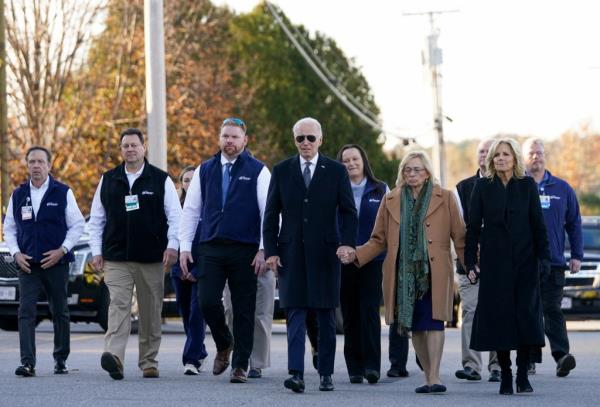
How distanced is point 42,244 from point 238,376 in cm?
224

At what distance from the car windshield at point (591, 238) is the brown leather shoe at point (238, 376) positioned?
1291 cm

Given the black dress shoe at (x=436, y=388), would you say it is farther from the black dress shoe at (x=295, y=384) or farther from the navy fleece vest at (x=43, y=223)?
the navy fleece vest at (x=43, y=223)

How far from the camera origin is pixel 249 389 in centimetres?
1243

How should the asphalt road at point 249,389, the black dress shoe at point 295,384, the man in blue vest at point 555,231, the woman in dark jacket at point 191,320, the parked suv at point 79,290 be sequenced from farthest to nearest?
1. the parked suv at point 79,290
2. the man in blue vest at point 555,231
3. the woman in dark jacket at point 191,320
4. the black dress shoe at point 295,384
5. the asphalt road at point 249,389

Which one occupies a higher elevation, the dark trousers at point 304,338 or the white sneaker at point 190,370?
the dark trousers at point 304,338

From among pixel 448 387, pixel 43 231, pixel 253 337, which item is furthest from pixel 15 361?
pixel 448 387

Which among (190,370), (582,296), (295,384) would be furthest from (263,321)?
(582,296)

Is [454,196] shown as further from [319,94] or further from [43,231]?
[319,94]

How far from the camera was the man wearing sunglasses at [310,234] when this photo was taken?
12375mm

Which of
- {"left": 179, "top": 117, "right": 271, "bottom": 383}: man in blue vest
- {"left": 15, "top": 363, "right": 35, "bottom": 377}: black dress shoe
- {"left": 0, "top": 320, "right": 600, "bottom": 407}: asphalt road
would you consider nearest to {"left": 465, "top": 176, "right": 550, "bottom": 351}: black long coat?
{"left": 0, "top": 320, "right": 600, "bottom": 407}: asphalt road

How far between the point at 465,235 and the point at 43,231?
12.3 ft

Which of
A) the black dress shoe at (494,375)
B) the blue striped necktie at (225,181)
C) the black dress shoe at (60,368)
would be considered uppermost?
the blue striped necktie at (225,181)

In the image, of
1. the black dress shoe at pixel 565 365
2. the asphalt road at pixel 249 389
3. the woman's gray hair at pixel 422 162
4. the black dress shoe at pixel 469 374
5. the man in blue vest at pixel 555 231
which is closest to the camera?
the asphalt road at pixel 249 389

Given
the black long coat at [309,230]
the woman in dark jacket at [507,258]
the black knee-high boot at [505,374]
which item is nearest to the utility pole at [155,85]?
the black long coat at [309,230]
